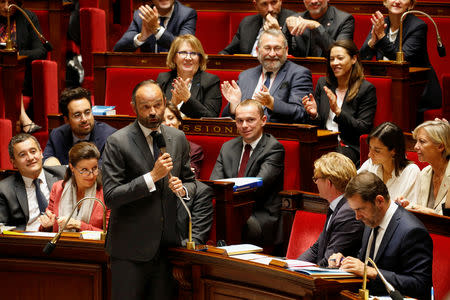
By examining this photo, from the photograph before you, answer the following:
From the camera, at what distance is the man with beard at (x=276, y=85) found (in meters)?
2.32

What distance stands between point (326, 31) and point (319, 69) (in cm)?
17

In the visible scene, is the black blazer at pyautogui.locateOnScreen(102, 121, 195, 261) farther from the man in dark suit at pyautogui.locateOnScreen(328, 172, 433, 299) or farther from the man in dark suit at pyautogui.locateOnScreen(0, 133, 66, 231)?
the man in dark suit at pyautogui.locateOnScreen(0, 133, 66, 231)

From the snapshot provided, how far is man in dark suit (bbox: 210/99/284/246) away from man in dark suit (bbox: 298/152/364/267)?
0.32 meters

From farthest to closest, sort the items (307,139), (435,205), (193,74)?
(193,74)
(307,139)
(435,205)

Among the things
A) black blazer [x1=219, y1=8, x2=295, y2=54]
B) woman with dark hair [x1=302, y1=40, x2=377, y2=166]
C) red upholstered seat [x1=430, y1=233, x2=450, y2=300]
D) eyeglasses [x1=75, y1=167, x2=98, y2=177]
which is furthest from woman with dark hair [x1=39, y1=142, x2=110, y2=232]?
black blazer [x1=219, y1=8, x2=295, y2=54]

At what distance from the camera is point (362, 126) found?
234 cm

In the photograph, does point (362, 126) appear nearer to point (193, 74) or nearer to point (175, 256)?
point (193, 74)

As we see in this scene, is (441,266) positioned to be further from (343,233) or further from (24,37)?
(24,37)

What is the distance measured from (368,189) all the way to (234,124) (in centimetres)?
89

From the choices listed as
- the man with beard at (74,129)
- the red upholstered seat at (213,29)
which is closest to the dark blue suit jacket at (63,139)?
the man with beard at (74,129)

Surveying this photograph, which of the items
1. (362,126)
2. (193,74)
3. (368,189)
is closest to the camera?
(368,189)

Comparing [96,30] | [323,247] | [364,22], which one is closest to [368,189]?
[323,247]

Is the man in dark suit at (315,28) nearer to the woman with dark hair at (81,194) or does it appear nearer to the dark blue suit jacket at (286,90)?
the dark blue suit jacket at (286,90)

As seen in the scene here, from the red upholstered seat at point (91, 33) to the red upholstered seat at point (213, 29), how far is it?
395 millimetres
